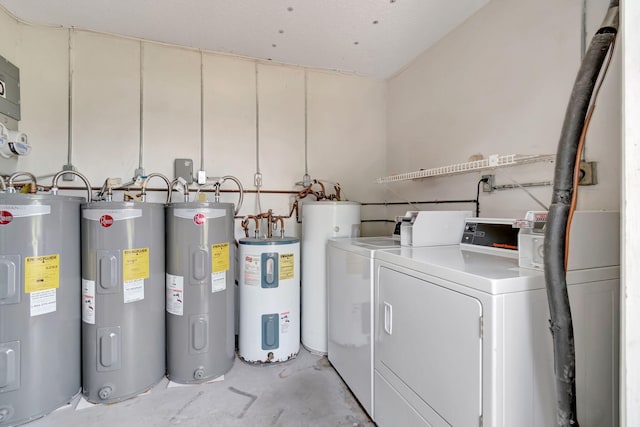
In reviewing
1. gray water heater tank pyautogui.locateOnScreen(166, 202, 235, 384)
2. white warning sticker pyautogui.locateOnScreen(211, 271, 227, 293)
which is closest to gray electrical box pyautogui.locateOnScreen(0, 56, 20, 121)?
gray water heater tank pyautogui.locateOnScreen(166, 202, 235, 384)

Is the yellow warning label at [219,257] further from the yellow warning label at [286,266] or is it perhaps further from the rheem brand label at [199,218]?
the yellow warning label at [286,266]

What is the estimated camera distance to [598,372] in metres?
0.98

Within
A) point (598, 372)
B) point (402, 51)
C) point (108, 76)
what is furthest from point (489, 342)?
point (108, 76)

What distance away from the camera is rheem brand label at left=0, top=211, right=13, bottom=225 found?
133cm

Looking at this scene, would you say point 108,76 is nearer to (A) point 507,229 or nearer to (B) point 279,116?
(B) point 279,116

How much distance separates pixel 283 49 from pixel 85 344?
245cm

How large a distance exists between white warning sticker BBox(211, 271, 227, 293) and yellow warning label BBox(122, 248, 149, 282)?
0.38m

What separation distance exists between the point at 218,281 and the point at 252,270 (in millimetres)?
239

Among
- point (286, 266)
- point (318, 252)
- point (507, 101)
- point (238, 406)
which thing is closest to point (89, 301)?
point (238, 406)

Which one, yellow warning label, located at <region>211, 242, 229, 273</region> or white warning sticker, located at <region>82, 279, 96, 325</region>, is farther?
yellow warning label, located at <region>211, 242, 229, 273</region>

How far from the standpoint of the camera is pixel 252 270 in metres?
1.96

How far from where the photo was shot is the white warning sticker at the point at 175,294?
69.2 inches

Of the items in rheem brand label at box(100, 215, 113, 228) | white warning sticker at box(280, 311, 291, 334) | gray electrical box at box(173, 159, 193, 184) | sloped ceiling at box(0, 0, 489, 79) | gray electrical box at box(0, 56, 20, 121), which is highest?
sloped ceiling at box(0, 0, 489, 79)

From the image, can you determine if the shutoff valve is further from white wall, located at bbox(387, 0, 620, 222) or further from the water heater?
white wall, located at bbox(387, 0, 620, 222)
